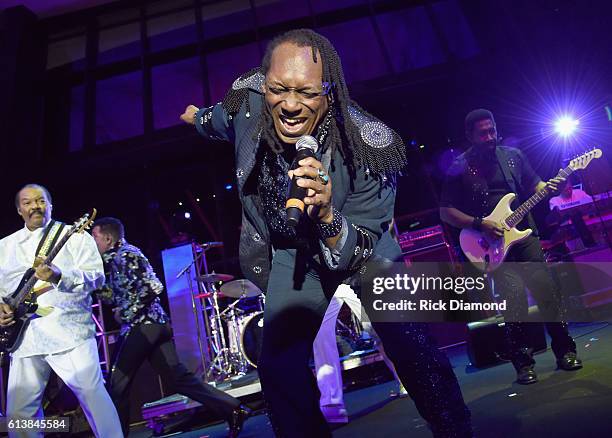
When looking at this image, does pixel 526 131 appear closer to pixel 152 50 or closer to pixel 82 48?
pixel 152 50

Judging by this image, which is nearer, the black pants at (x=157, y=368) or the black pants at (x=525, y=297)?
the black pants at (x=525, y=297)

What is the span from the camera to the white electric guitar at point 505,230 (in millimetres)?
4238

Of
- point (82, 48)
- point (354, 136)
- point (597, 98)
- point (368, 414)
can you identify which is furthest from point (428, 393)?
point (82, 48)

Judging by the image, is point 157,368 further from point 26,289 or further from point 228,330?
point 228,330

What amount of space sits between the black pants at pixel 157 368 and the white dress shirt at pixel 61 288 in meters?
0.66

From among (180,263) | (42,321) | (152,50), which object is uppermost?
(152,50)

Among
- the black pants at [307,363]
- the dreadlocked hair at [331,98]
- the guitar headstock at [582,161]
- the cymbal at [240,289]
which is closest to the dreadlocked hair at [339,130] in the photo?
the dreadlocked hair at [331,98]

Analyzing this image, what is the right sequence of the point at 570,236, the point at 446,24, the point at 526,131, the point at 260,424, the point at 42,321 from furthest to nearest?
the point at 446,24 → the point at 526,131 → the point at 570,236 → the point at 260,424 → the point at 42,321

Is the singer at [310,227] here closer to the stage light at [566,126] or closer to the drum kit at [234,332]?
the drum kit at [234,332]

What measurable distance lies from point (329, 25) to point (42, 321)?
8.06 metres

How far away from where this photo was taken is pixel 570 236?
23.4 feet

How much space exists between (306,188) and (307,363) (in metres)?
0.75

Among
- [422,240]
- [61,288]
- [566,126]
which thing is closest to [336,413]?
[61,288]

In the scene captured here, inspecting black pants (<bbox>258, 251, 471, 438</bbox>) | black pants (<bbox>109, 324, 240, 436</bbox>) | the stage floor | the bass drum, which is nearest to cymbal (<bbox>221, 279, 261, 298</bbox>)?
the bass drum
